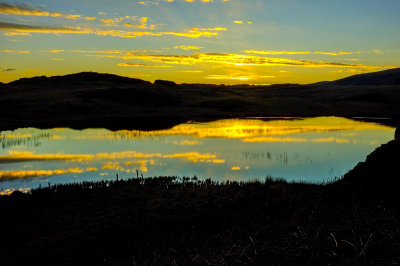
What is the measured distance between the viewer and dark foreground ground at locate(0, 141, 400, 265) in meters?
6.72

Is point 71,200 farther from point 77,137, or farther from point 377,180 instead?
point 77,137

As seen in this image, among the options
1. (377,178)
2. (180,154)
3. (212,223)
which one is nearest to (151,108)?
(180,154)

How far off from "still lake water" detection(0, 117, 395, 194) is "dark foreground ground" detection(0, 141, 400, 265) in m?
5.20

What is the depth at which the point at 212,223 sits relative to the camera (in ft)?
50.0

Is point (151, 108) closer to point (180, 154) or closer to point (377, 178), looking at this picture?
point (180, 154)

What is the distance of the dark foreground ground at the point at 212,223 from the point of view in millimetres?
6723

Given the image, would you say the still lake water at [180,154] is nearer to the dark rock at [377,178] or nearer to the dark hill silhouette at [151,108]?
the dark rock at [377,178]

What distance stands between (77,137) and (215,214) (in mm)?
32878

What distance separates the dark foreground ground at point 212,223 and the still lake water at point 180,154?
5202 millimetres

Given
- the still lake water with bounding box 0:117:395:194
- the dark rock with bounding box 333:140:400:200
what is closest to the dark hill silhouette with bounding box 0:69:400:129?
the still lake water with bounding box 0:117:395:194

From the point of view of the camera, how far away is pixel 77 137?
4597 cm

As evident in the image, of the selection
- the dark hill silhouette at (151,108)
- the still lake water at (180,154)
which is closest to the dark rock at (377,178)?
the still lake water at (180,154)

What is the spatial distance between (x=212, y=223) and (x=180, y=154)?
2007 centimetres

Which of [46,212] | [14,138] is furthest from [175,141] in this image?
[46,212]
